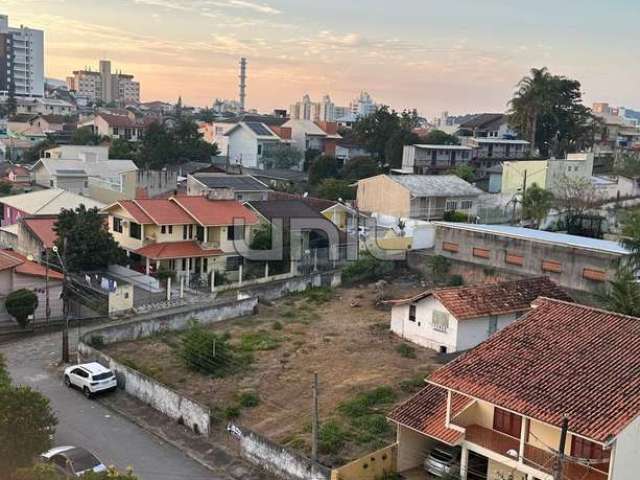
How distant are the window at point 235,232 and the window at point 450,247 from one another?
9.87m

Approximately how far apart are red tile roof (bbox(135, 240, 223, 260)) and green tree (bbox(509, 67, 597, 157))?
3676cm

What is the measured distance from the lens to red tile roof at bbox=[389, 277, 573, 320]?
2327cm

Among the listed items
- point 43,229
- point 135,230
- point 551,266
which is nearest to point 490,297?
point 551,266

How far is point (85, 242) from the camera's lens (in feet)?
97.1

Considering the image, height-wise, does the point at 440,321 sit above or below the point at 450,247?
below

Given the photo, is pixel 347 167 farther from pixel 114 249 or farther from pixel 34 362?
pixel 34 362

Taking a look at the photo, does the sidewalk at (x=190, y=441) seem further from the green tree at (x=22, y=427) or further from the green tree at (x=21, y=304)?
the green tree at (x=21, y=304)

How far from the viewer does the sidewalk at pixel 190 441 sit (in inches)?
632

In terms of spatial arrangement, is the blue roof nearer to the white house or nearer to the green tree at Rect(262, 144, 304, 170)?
the white house

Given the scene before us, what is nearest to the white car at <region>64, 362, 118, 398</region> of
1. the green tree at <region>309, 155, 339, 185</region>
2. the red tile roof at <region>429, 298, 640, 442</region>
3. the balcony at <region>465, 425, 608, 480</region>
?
the red tile roof at <region>429, 298, 640, 442</region>

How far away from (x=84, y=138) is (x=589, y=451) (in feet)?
229

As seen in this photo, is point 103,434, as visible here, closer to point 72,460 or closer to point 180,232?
point 72,460

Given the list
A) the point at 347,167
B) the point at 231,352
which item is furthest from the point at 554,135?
the point at 231,352

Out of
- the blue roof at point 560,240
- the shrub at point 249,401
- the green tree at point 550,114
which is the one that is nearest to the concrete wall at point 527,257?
the blue roof at point 560,240
